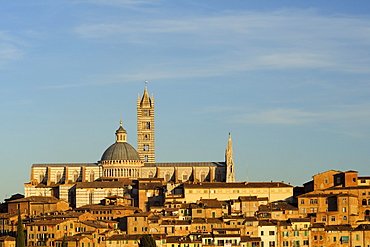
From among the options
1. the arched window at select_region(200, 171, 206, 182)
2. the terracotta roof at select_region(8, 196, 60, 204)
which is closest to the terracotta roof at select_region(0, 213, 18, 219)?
the terracotta roof at select_region(8, 196, 60, 204)

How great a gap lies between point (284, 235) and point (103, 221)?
17.4 m

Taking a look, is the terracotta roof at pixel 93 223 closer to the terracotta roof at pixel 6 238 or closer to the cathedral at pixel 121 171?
the terracotta roof at pixel 6 238

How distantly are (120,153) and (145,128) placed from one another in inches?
540

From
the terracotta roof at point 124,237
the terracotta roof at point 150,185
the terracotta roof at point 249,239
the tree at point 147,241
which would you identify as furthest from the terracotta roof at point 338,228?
the terracotta roof at point 150,185

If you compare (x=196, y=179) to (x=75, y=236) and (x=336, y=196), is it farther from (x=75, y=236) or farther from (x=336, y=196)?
(x=75, y=236)

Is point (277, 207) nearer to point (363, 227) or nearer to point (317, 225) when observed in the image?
point (317, 225)

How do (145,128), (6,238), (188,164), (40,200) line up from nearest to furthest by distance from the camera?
(6,238) → (40,200) → (188,164) → (145,128)

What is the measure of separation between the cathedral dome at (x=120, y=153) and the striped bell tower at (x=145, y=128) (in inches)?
287

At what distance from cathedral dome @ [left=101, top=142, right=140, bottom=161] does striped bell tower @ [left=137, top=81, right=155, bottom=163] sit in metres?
7.30

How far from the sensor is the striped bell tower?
474 ft

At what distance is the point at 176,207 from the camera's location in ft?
354

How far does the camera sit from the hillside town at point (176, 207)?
309ft

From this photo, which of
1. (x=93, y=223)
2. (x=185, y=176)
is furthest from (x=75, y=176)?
(x=93, y=223)

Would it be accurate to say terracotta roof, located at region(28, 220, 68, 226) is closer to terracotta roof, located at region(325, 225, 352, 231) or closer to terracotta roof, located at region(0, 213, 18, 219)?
terracotta roof, located at region(0, 213, 18, 219)
